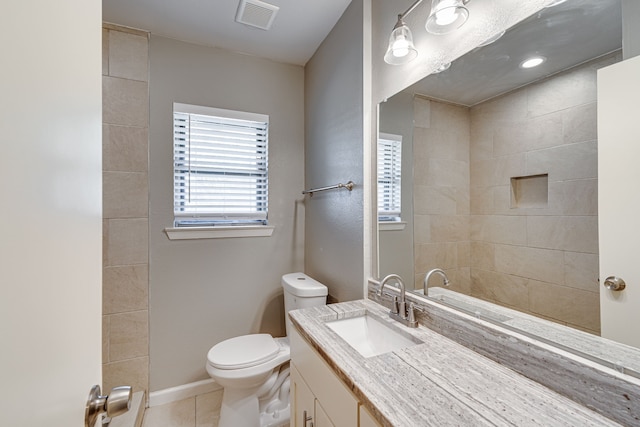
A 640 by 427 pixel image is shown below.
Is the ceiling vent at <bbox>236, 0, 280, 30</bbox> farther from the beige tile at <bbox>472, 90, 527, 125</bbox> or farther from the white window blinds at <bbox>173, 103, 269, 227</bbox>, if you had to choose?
the beige tile at <bbox>472, 90, 527, 125</bbox>

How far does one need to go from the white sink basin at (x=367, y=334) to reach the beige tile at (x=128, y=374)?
1.46 m

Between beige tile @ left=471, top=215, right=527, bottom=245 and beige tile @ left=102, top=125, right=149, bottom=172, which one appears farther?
beige tile @ left=102, top=125, right=149, bottom=172

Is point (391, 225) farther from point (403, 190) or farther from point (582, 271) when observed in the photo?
point (582, 271)

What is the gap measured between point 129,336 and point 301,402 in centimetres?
135

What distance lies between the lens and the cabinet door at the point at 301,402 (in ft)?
3.49

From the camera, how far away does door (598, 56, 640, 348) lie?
2.10ft

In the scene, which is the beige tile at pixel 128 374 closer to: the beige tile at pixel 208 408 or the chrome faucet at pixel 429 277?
the beige tile at pixel 208 408

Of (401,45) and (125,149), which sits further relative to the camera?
(125,149)

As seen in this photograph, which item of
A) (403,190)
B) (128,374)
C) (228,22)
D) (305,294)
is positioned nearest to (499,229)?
(403,190)

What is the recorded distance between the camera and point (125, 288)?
5.87 feet

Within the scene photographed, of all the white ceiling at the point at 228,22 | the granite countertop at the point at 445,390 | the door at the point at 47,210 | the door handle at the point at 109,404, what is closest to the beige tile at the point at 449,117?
the granite countertop at the point at 445,390

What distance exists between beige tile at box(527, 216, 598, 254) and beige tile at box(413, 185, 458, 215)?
30cm

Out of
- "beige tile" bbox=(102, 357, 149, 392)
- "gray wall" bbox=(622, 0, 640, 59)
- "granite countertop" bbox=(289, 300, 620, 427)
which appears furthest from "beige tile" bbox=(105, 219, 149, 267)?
"gray wall" bbox=(622, 0, 640, 59)

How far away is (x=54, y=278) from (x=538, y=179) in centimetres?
114
